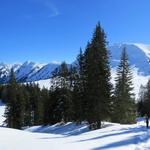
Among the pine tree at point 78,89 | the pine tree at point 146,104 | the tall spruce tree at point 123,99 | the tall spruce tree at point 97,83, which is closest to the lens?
the tall spruce tree at point 97,83

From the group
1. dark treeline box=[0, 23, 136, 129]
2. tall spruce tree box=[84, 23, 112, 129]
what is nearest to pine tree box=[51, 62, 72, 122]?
dark treeline box=[0, 23, 136, 129]

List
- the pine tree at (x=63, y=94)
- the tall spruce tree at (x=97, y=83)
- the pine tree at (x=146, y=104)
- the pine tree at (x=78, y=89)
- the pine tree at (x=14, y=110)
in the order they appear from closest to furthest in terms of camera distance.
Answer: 1. the tall spruce tree at (x=97, y=83)
2. the pine tree at (x=146, y=104)
3. the pine tree at (x=78, y=89)
4. the pine tree at (x=63, y=94)
5. the pine tree at (x=14, y=110)

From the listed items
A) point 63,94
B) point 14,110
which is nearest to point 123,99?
point 63,94

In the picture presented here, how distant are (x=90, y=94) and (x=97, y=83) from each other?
1.47 m

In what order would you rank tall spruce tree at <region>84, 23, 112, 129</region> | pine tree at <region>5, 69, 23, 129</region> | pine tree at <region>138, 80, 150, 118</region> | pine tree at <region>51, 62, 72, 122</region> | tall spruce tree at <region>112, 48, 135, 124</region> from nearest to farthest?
tall spruce tree at <region>84, 23, 112, 129</region> < pine tree at <region>138, 80, 150, 118</region> < tall spruce tree at <region>112, 48, 135, 124</region> < pine tree at <region>51, 62, 72, 122</region> < pine tree at <region>5, 69, 23, 129</region>

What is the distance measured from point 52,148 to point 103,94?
22324 millimetres

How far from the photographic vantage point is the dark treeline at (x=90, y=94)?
3753 centimetres

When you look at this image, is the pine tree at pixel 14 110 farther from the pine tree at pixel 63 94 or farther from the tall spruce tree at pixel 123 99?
the tall spruce tree at pixel 123 99

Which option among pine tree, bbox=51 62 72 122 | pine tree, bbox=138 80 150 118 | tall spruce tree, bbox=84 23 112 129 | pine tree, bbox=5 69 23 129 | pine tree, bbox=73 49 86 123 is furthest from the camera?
pine tree, bbox=5 69 23 129

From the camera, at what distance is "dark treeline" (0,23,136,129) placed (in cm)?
3753

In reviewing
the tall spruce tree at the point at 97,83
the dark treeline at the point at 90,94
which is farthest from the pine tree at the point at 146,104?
the tall spruce tree at the point at 97,83

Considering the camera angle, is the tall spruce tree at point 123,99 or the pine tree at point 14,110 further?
the pine tree at point 14,110

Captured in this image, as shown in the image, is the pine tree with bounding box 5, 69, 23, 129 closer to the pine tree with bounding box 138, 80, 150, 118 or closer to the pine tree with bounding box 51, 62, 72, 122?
the pine tree with bounding box 51, 62, 72, 122

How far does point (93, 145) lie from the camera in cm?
1655
